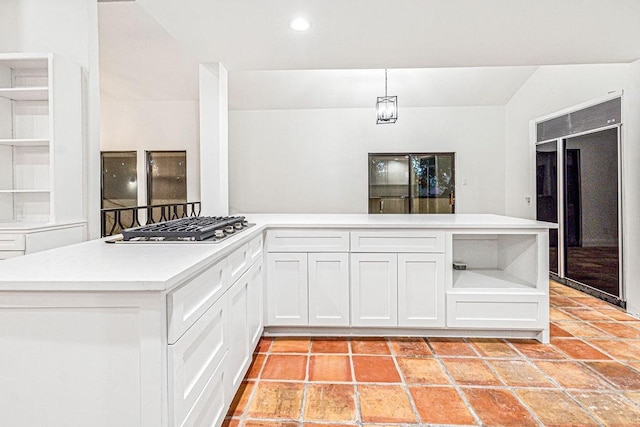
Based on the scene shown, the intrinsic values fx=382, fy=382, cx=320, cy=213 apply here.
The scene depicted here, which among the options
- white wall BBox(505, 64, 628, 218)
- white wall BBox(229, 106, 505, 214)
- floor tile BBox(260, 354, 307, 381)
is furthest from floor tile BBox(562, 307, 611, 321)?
white wall BBox(229, 106, 505, 214)

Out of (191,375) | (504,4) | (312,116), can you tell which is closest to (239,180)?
(312,116)

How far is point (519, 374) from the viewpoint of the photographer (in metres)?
2.22

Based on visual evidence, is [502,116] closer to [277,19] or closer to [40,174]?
[277,19]

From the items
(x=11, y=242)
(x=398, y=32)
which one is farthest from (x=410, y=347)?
(x=11, y=242)

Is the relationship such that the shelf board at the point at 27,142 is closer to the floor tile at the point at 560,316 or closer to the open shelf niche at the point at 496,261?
the open shelf niche at the point at 496,261

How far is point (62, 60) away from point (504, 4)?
300 centimetres

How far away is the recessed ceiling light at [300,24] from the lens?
242 cm

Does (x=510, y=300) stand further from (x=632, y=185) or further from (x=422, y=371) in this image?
(x=632, y=185)

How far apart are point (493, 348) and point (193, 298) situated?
7.14 feet

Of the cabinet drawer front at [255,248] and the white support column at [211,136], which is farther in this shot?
the white support column at [211,136]

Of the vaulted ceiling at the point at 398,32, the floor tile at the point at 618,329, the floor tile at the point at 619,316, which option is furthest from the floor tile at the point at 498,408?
the vaulted ceiling at the point at 398,32

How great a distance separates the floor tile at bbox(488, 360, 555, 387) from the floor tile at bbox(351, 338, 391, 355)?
669mm

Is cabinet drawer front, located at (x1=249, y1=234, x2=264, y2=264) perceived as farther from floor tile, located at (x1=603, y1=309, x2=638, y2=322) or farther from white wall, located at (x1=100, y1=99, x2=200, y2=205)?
white wall, located at (x1=100, y1=99, x2=200, y2=205)

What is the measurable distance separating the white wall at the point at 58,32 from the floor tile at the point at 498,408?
2947 mm
